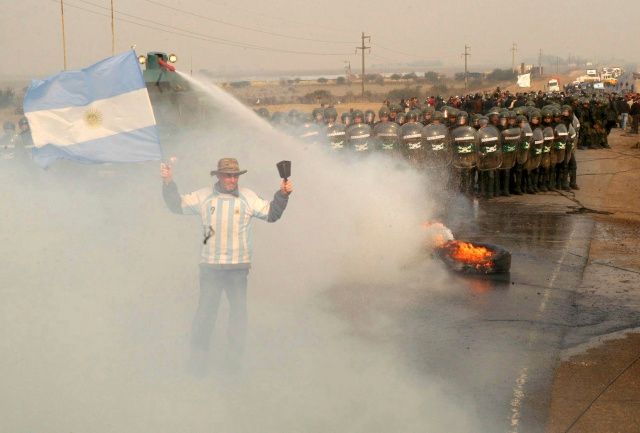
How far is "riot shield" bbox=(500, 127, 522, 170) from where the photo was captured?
18062mm

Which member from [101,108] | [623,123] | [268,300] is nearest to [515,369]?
[268,300]

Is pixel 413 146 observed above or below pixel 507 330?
above

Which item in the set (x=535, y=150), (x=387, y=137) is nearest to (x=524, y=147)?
(x=535, y=150)

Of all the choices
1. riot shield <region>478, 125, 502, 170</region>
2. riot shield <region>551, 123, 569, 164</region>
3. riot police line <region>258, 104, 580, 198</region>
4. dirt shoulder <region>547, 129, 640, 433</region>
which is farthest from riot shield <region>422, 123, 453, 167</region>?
riot shield <region>551, 123, 569, 164</region>

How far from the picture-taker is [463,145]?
1725 centimetres

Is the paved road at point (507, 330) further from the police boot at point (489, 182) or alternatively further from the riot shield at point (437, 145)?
the police boot at point (489, 182)

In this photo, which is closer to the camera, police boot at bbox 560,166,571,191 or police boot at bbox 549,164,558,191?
police boot at bbox 549,164,558,191

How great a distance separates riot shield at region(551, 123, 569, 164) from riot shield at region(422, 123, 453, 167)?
3.38 m

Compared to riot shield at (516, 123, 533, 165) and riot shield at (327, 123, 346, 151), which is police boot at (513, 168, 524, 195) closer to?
riot shield at (516, 123, 533, 165)

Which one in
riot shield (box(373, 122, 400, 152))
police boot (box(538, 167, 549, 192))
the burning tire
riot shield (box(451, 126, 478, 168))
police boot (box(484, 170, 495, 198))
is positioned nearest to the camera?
the burning tire

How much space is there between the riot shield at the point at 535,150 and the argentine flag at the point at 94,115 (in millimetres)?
12595

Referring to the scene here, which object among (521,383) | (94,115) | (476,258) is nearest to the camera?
(521,383)

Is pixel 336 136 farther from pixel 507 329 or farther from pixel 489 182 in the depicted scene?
pixel 507 329

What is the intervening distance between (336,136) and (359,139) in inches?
25.8
